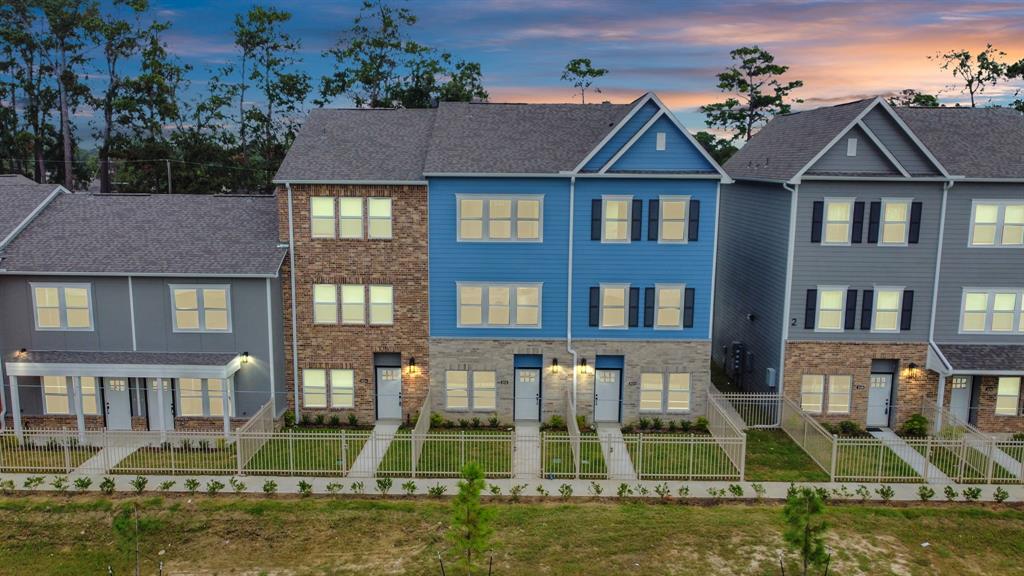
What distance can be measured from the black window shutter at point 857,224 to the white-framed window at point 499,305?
11.9m

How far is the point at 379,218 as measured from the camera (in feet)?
83.8

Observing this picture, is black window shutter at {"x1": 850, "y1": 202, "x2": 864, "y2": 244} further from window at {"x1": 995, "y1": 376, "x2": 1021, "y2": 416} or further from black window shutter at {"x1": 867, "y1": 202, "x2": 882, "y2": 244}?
window at {"x1": 995, "y1": 376, "x2": 1021, "y2": 416}

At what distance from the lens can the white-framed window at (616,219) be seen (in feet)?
83.2

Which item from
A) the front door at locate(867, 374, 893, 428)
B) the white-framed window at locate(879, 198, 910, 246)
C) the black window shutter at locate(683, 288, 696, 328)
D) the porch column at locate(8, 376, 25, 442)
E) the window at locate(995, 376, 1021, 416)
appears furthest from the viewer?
the front door at locate(867, 374, 893, 428)

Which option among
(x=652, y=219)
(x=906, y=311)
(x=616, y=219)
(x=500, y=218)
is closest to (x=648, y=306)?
(x=652, y=219)

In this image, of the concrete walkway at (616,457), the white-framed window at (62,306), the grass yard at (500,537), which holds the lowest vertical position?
the grass yard at (500,537)

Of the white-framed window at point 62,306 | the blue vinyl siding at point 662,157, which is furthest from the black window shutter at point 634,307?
the white-framed window at point 62,306

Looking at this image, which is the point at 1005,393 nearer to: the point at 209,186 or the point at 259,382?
the point at 259,382

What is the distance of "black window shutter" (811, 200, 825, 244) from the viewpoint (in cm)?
2542

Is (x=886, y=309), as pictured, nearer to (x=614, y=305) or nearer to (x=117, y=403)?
(x=614, y=305)

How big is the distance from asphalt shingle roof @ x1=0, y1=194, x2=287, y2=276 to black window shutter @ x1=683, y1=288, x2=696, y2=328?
15.1 metres

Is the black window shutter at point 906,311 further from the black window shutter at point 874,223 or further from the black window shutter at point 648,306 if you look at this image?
the black window shutter at point 648,306

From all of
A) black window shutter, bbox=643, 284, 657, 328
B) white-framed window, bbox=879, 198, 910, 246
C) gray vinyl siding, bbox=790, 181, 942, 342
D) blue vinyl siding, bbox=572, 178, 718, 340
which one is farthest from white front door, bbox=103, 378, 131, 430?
white-framed window, bbox=879, 198, 910, 246

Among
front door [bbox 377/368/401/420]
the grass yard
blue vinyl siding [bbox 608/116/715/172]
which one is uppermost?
blue vinyl siding [bbox 608/116/715/172]
